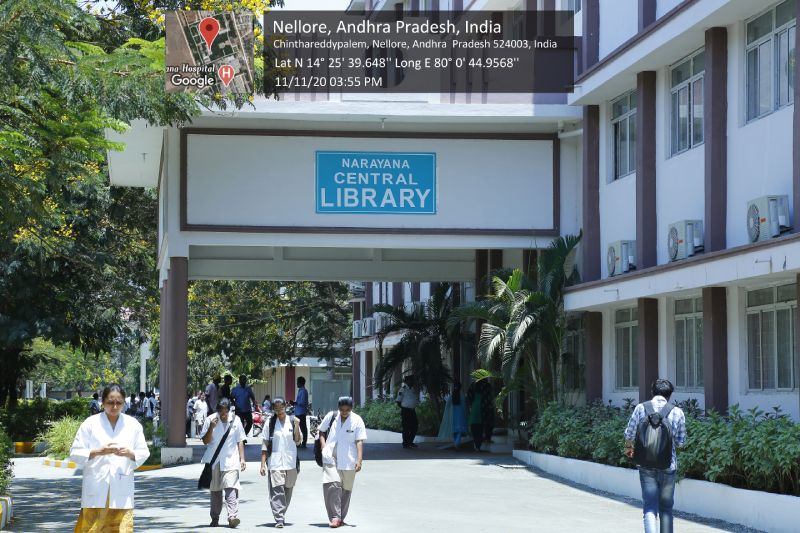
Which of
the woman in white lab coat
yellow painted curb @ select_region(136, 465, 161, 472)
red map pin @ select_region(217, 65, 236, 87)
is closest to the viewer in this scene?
the woman in white lab coat

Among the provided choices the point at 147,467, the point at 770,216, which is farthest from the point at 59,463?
the point at 770,216

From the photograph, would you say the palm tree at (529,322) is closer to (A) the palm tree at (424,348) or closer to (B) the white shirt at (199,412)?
(A) the palm tree at (424,348)

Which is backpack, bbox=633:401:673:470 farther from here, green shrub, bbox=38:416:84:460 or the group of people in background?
green shrub, bbox=38:416:84:460

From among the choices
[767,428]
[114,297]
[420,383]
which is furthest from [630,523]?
[114,297]

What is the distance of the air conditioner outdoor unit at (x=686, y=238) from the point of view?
19375mm

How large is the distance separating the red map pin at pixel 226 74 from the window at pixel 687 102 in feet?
24.2

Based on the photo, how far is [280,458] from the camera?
16.0 meters

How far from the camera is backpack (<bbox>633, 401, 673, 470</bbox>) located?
12.3 meters

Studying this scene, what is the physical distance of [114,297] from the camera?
33000mm

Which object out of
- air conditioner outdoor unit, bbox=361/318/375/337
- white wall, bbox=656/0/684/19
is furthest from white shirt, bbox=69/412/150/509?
air conditioner outdoor unit, bbox=361/318/375/337

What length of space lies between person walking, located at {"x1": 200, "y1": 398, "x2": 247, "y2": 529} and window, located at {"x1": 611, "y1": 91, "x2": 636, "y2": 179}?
9.95m

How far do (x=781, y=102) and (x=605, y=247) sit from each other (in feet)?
23.3

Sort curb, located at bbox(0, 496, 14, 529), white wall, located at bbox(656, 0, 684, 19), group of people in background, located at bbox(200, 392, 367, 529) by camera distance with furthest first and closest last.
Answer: white wall, located at bbox(656, 0, 684, 19), group of people in background, located at bbox(200, 392, 367, 529), curb, located at bbox(0, 496, 14, 529)

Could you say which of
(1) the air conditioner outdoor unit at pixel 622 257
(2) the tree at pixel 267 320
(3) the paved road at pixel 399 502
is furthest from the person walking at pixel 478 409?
(2) the tree at pixel 267 320
